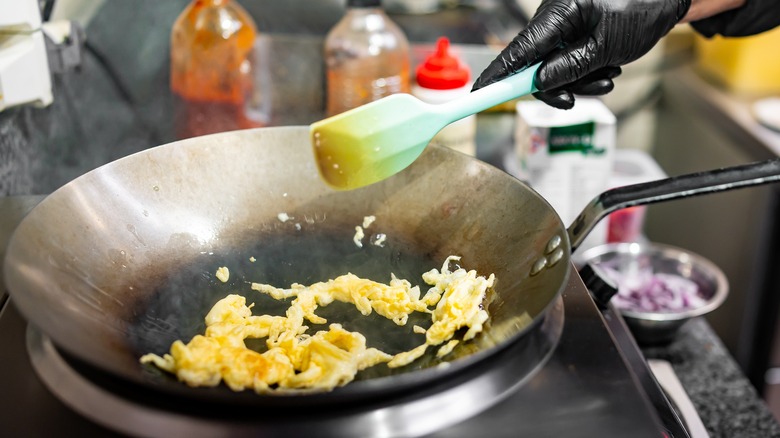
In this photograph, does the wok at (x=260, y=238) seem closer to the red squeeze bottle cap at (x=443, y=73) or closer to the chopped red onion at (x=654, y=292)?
the red squeeze bottle cap at (x=443, y=73)

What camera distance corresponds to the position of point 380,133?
1.01 m

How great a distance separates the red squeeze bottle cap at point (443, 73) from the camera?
1608mm

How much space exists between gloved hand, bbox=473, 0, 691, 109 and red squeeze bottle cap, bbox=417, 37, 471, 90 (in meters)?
0.39

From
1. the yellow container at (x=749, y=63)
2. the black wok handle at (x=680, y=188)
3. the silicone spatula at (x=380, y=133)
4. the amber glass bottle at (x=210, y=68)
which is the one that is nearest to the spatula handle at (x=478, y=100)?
the silicone spatula at (x=380, y=133)

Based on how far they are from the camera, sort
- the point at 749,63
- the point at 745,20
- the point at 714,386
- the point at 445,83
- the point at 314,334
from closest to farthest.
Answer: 1. the point at 314,334
2. the point at 714,386
3. the point at 745,20
4. the point at 445,83
5. the point at 749,63

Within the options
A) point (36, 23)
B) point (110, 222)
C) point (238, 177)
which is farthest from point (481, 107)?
point (36, 23)

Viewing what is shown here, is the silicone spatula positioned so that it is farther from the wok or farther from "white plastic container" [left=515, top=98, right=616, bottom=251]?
"white plastic container" [left=515, top=98, right=616, bottom=251]

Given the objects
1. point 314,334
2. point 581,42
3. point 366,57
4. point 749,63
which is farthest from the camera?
point 749,63

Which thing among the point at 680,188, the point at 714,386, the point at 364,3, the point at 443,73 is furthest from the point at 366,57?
the point at 714,386

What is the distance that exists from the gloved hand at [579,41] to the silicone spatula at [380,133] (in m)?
0.08

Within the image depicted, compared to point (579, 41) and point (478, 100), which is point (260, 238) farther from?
point (579, 41)

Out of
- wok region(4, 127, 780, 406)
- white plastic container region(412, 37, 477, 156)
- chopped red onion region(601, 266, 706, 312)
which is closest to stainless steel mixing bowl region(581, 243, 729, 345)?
chopped red onion region(601, 266, 706, 312)

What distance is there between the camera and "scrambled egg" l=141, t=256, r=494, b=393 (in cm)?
82

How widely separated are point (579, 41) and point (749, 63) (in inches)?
50.1
